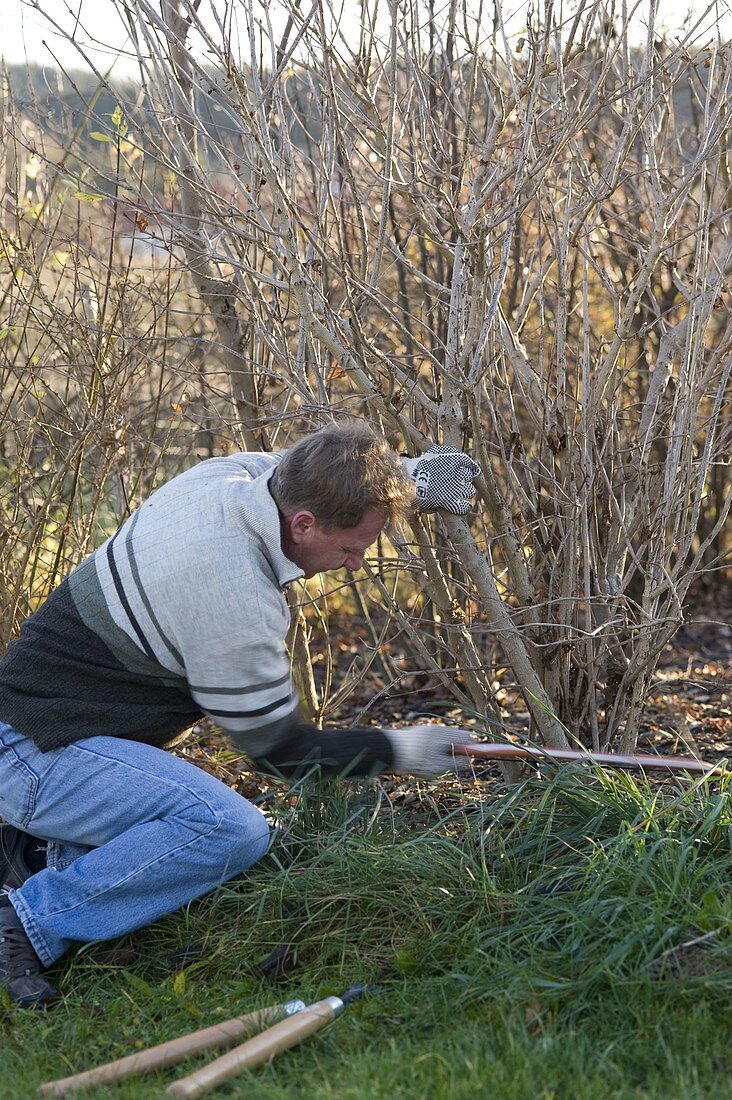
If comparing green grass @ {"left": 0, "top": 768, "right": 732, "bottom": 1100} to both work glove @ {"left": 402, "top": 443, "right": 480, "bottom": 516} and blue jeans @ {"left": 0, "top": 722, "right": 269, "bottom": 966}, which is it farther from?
work glove @ {"left": 402, "top": 443, "right": 480, "bottom": 516}

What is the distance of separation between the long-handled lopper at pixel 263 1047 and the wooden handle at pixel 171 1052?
Answer: 70 millimetres

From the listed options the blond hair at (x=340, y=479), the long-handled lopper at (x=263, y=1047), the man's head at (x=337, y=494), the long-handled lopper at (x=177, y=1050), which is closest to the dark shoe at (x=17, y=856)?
the long-handled lopper at (x=177, y=1050)

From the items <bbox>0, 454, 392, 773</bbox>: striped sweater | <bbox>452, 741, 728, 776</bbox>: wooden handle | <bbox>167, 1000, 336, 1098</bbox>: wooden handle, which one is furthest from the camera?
<bbox>452, 741, 728, 776</bbox>: wooden handle

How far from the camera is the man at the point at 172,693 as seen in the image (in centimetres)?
304

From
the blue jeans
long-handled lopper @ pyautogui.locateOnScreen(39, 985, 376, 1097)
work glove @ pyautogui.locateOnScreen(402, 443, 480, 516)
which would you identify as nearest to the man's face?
work glove @ pyautogui.locateOnScreen(402, 443, 480, 516)

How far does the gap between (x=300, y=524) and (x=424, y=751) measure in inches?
28.6

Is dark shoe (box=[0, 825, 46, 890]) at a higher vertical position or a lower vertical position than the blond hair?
lower

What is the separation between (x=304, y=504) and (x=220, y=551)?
250mm

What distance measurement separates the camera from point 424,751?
325 cm

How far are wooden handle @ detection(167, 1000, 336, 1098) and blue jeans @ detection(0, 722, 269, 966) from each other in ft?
2.04

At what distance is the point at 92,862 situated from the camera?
126 inches

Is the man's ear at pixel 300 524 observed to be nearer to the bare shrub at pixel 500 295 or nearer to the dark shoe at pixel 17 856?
the bare shrub at pixel 500 295

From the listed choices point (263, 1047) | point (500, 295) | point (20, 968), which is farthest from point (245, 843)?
point (500, 295)

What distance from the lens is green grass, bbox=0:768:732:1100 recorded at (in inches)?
99.0
